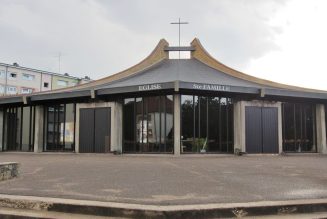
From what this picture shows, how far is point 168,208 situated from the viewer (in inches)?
223

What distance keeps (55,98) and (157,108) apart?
6434 millimetres

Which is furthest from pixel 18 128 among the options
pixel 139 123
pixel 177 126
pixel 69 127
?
pixel 177 126

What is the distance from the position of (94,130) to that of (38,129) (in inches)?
180

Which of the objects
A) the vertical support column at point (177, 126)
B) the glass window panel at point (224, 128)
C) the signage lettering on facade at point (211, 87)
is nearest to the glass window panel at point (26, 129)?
the vertical support column at point (177, 126)

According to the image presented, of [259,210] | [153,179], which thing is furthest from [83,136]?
[259,210]

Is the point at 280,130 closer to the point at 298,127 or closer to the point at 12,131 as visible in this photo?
the point at 298,127

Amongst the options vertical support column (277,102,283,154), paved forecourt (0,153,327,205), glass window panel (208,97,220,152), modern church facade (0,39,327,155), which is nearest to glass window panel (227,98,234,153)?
modern church facade (0,39,327,155)

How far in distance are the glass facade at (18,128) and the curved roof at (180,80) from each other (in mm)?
1477

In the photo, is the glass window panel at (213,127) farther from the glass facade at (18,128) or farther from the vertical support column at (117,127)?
the glass facade at (18,128)

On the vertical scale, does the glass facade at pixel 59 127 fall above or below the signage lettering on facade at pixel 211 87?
below

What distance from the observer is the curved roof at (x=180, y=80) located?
64.7ft

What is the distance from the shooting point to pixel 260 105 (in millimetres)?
21094

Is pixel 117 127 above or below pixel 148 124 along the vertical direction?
below

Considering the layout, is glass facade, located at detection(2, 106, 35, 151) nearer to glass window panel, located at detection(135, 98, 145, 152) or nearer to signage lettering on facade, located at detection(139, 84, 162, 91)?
glass window panel, located at detection(135, 98, 145, 152)
